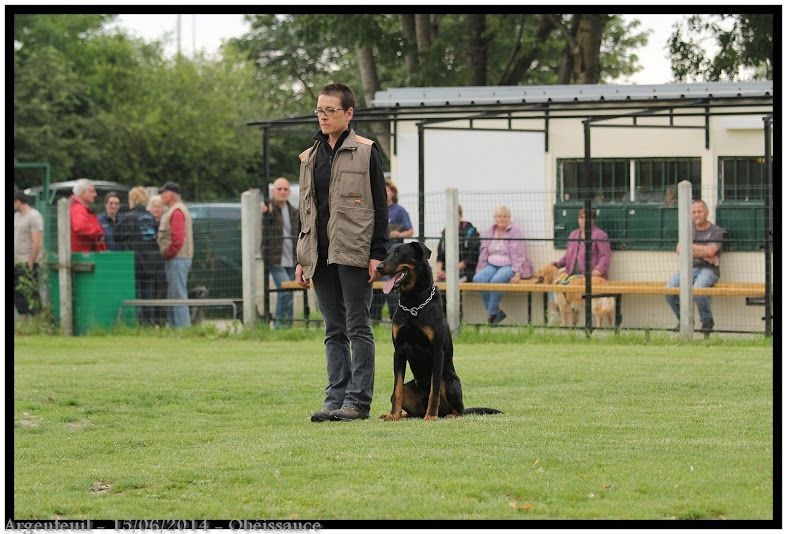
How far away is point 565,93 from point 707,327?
4541 millimetres

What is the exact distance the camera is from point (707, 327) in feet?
55.4

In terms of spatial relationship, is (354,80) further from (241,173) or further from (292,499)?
(292,499)

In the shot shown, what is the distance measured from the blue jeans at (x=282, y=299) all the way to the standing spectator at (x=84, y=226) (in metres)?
2.33

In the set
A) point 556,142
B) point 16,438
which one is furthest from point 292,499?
point 556,142

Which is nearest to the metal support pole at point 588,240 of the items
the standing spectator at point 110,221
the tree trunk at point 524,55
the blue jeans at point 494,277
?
the blue jeans at point 494,277

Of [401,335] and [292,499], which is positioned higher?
[401,335]

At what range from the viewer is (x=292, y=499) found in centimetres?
682

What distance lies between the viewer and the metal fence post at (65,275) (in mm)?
18625

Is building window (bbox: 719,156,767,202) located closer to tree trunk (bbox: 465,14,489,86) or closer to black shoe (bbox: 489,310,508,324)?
black shoe (bbox: 489,310,508,324)

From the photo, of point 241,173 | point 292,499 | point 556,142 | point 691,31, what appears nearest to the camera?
point 292,499

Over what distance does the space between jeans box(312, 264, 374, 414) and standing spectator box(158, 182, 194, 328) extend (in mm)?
9462

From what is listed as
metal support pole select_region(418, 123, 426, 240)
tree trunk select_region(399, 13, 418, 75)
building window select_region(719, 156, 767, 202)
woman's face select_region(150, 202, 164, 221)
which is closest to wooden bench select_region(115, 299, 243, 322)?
woman's face select_region(150, 202, 164, 221)

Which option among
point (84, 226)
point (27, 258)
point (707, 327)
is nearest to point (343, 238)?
point (707, 327)

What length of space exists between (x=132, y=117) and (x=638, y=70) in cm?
1618
